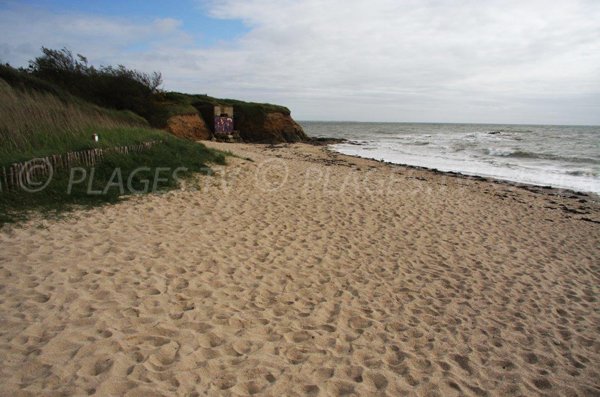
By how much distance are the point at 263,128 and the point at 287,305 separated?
2556 centimetres

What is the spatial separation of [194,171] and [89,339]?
7751 millimetres

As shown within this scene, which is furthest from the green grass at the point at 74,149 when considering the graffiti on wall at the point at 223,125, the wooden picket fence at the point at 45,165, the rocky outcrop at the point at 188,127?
the graffiti on wall at the point at 223,125

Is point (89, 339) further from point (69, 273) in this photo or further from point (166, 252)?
point (166, 252)

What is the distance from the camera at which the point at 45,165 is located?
305 inches

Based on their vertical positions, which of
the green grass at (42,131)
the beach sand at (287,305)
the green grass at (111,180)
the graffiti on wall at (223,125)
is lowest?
the beach sand at (287,305)

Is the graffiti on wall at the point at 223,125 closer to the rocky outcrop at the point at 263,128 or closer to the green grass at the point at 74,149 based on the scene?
the rocky outcrop at the point at 263,128

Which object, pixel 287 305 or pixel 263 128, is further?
pixel 263 128

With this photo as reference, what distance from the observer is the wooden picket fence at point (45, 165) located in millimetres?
6992

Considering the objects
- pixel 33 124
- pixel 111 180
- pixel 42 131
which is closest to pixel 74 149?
pixel 42 131

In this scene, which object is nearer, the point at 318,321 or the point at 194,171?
the point at 318,321

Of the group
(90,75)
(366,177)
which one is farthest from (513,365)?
(90,75)

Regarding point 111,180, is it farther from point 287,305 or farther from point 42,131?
point 287,305

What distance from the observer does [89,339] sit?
3455 mm

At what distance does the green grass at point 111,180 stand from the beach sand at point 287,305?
61 cm
